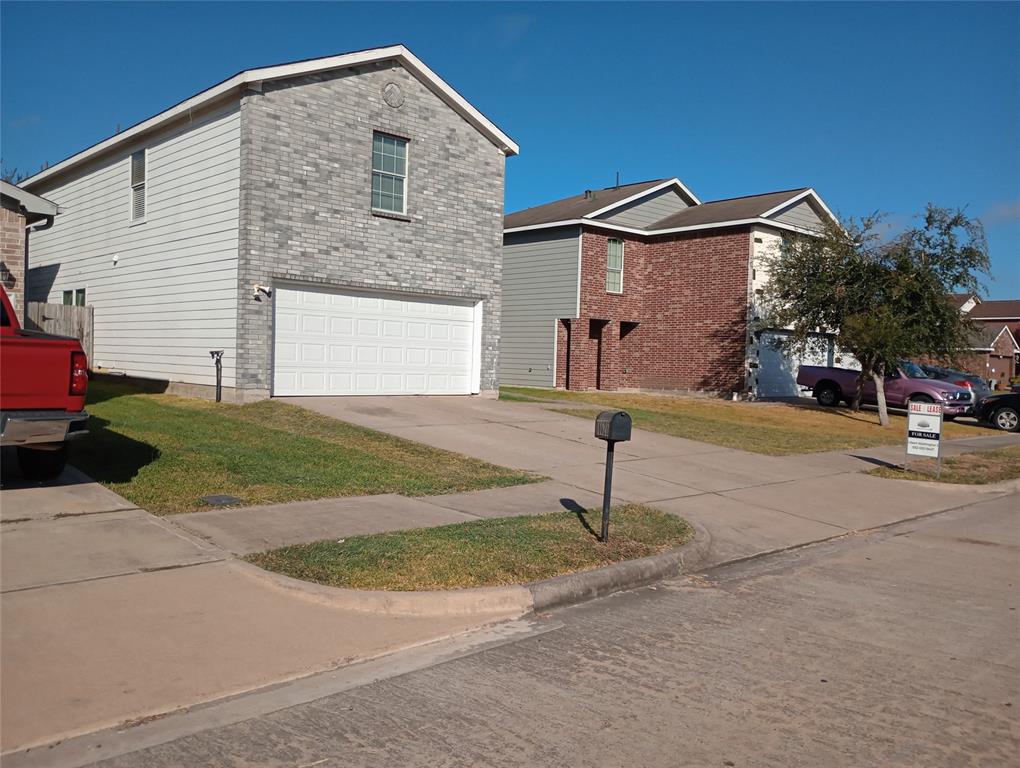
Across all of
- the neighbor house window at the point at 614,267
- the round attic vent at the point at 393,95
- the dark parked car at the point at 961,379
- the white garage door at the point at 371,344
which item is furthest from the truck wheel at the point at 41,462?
the dark parked car at the point at 961,379

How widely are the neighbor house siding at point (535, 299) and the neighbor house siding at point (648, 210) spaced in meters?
1.90

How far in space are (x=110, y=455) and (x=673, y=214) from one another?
2322 centimetres

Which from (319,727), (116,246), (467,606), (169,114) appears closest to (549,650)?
(467,606)

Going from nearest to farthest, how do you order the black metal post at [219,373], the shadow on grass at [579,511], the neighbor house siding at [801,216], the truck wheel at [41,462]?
the shadow on grass at [579,511] < the truck wheel at [41,462] < the black metal post at [219,373] < the neighbor house siding at [801,216]

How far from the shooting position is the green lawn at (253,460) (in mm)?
8953

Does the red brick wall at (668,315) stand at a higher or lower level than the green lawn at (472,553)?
higher

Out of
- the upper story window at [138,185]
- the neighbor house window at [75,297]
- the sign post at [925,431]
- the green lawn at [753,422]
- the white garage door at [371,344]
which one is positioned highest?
the upper story window at [138,185]

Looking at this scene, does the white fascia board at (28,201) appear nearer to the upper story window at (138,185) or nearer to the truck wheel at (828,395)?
the upper story window at (138,185)

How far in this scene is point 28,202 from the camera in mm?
15070

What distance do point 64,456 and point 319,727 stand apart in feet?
19.4

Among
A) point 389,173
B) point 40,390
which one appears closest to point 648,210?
point 389,173

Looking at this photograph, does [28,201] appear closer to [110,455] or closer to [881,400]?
[110,455]

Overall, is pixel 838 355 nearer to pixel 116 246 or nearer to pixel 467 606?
pixel 116 246

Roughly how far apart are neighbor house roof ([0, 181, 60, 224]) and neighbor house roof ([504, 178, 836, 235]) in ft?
50.1
